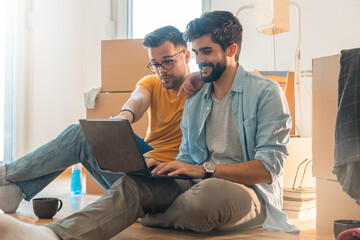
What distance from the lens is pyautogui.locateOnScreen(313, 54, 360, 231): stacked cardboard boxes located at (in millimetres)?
1595

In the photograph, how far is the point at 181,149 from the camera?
171 cm

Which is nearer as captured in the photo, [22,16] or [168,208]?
[168,208]

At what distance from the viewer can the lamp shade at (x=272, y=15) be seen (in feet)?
7.94

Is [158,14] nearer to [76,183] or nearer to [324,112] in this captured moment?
[76,183]

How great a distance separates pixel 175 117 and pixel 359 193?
2.65 feet

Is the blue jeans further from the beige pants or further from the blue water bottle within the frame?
the blue water bottle

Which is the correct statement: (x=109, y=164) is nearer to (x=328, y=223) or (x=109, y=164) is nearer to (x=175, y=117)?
(x=175, y=117)

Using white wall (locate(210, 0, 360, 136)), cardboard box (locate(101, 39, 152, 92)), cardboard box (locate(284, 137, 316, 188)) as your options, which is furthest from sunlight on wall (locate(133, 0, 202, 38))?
cardboard box (locate(284, 137, 316, 188))

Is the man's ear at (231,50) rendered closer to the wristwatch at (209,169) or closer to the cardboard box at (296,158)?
the wristwatch at (209,169)

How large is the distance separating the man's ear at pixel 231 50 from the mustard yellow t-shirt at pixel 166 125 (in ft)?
1.00

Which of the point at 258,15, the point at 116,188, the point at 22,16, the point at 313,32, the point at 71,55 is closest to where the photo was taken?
the point at 116,188

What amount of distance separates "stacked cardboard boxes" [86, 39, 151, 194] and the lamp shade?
2.05 ft

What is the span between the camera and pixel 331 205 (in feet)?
5.43

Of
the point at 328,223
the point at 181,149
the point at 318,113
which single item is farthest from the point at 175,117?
the point at 328,223
